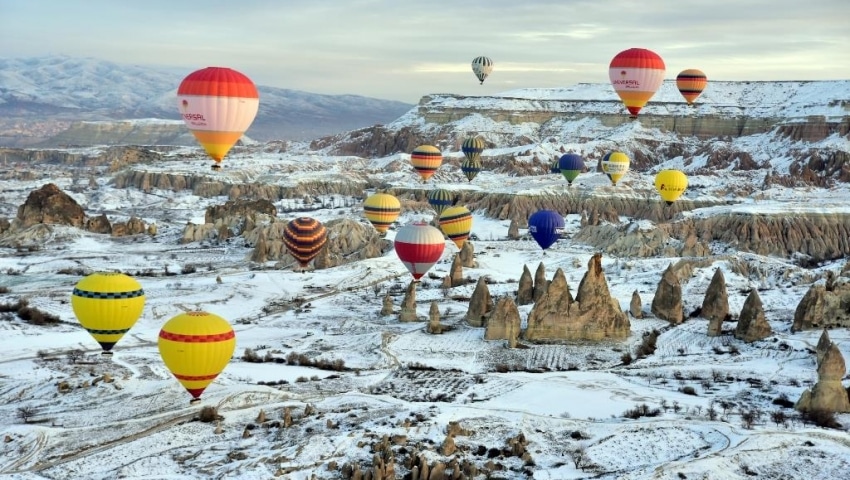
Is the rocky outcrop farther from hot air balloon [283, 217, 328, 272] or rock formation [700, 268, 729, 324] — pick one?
hot air balloon [283, 217, 328, 272]

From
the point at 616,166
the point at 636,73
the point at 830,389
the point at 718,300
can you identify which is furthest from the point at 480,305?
the point at 616,166

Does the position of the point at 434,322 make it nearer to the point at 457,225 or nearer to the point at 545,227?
the point at 457,225

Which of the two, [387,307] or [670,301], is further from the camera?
[387,307]

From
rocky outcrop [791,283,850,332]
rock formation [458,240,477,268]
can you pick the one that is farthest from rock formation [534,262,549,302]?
rock formation [458,240,477,268]

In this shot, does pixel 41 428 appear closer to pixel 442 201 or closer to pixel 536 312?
pixel 536 312

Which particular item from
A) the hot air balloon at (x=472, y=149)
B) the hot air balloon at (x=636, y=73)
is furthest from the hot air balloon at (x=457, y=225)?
the hot air balloon at (x=472, y=149)

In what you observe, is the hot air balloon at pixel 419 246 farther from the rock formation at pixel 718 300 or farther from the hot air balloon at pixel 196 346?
→ the hot air balloon at pixel 196 346
